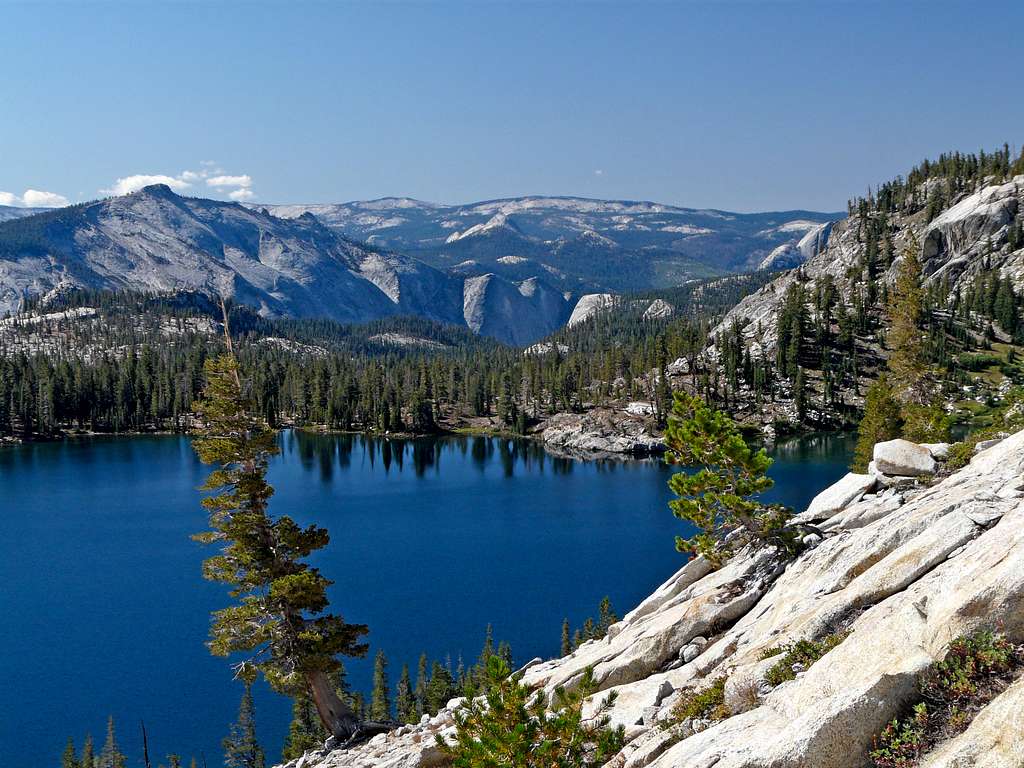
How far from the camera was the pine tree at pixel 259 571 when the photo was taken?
34.2m

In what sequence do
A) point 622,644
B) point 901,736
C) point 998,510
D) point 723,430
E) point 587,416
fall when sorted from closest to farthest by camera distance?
point 901,736 < point 998,510 < point 622,644 < point 723,430 < point 587,416

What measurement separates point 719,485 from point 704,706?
13.0m

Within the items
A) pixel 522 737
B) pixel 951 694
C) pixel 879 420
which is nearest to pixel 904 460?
pixel 951 694

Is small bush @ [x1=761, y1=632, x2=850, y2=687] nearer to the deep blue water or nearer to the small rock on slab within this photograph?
the small rock on slab

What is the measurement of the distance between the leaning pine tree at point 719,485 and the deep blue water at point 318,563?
36.8 metres

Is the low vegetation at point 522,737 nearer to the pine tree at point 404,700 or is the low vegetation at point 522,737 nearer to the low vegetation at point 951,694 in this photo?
the low vegetation at point 951,694

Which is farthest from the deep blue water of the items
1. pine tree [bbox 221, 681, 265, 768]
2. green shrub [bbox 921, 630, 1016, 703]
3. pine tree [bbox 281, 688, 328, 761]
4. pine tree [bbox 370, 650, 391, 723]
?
green shrub [bbox 921, 630, 1016, 703]

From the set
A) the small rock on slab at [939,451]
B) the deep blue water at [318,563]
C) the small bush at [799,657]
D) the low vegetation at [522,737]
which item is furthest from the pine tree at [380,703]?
the small bush at [799,657]

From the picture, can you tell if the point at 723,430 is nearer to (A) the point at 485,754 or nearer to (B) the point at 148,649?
(A) the point at 485,754

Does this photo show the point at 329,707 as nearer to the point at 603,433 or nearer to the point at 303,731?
the point at 303,731

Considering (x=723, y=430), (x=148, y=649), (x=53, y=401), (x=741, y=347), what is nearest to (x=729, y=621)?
(x=723, y=430)

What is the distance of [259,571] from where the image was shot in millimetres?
35312

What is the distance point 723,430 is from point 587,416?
160 metres

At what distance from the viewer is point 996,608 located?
47.4 ft
